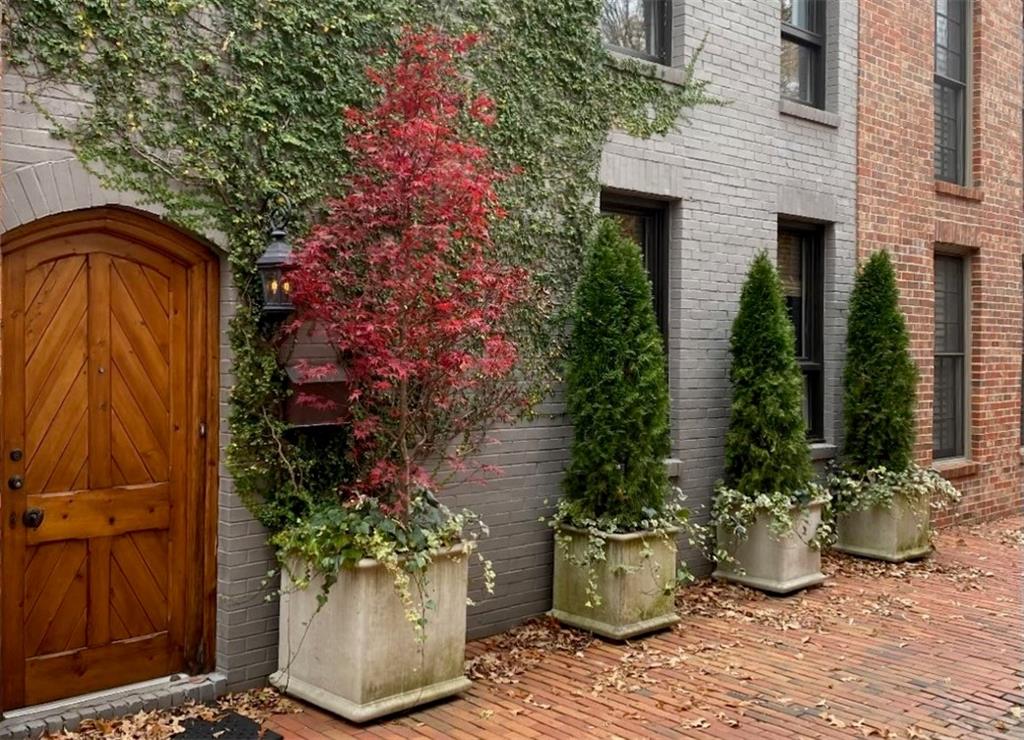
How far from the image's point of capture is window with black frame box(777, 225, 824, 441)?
28.5 feet

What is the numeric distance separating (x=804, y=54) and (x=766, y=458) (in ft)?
12.6

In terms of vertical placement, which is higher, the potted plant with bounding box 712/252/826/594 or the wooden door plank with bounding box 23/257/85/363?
the wooden door plank with bounding box 23/257/85/363

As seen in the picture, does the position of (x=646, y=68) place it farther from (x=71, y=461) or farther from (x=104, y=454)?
(x=71, y=461)

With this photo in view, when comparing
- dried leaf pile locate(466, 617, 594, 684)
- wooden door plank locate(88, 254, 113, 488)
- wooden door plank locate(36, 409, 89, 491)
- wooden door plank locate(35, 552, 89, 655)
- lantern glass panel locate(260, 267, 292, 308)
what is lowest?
dried leaf pile locate(466, 617, 594, 684)

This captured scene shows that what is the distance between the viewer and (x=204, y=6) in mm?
4766

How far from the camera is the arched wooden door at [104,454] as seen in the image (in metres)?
4.41

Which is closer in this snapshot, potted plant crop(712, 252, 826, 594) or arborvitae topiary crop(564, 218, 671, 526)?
arborvitae topiary crop(564, 218, 671, 526)

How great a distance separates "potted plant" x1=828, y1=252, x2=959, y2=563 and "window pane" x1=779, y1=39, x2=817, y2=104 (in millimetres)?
1605

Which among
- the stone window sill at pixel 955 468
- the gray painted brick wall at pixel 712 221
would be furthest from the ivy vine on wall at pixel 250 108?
the stone window sill at pixel 955 468

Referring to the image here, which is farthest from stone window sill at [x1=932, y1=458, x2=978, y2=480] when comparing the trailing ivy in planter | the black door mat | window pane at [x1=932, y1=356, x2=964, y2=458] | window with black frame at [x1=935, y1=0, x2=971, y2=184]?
the black door mat

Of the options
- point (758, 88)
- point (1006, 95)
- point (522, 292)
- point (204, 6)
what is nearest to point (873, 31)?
point (758, 88)

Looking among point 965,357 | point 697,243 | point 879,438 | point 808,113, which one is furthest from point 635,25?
point 965,357

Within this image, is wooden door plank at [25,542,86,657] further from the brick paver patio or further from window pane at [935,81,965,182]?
window pane at [935,81,965,182]

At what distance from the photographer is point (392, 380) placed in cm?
497
